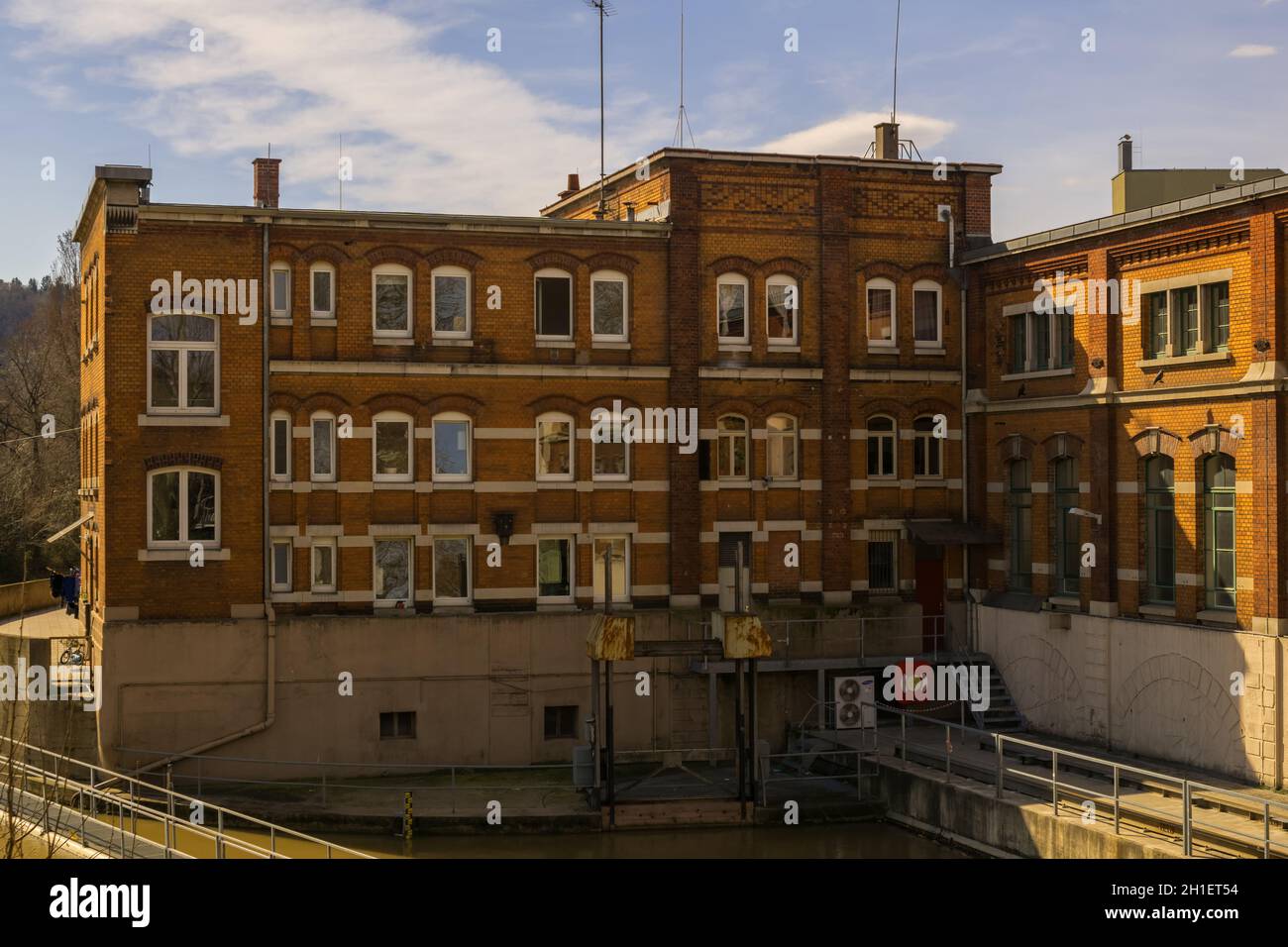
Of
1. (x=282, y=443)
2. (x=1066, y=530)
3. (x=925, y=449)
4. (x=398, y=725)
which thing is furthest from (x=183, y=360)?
(x=1066, y=530)

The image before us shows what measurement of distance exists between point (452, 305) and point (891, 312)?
10.2m

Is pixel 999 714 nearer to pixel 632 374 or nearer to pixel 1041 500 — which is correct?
pixel 1041 500

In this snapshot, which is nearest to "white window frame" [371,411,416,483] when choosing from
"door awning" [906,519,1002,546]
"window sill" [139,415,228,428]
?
"window sill" [139,415,228,428]

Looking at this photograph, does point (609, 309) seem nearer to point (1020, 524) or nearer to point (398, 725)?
point (398, 725)

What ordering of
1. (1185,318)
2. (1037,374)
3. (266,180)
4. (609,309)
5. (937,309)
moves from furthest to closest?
(266,180)
(937,309)
(609,309)
(1037,374)
(1185,318)

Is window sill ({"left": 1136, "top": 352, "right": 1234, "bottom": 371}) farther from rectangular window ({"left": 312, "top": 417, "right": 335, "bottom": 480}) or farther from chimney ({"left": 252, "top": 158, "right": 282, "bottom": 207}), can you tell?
chimney ({"left": 252, "top": 158, "right": 282, "bottom": 207})

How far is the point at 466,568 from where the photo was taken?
1235 inches

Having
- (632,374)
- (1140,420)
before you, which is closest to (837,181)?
(632,374)

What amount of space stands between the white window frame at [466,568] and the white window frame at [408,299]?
4436 millimetres

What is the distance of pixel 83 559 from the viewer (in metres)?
34.6

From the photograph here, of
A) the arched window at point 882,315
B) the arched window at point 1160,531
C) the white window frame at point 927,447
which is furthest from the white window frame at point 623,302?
the arched window at point 1160,531
